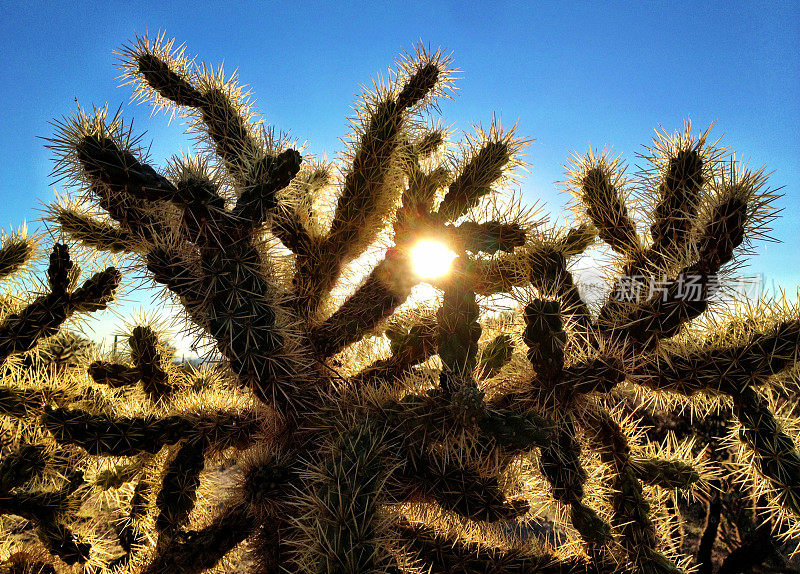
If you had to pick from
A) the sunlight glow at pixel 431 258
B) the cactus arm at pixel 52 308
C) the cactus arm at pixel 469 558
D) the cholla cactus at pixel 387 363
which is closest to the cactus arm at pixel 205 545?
the cholla cactus at pixel 387 363

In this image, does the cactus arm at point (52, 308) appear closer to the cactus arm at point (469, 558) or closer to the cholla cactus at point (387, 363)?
the cholla cactus at point (387, 363)

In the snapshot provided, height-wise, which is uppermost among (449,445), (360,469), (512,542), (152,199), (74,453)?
(152,199)

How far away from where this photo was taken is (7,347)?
73.6 inches

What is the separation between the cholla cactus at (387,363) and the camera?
1.34 metres

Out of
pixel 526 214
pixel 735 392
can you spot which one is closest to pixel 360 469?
pixel 526 214

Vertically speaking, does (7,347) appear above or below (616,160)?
below

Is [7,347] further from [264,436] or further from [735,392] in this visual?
[735,392]

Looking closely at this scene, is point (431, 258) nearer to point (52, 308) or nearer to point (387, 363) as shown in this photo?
point (387, 363)

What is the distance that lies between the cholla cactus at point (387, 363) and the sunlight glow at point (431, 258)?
2.1 inches

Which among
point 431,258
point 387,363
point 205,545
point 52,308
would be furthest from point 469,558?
point 52,308

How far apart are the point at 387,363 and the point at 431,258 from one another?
2.09 ft

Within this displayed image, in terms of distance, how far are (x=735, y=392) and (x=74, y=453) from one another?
284 centimetres

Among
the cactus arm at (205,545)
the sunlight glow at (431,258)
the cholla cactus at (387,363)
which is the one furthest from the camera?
the sunlight glow at (431,258)

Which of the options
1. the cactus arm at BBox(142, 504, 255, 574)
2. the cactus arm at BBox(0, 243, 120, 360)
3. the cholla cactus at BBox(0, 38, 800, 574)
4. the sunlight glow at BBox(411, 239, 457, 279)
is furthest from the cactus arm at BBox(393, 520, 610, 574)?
the cactus arm at BBox(0, 243, 120, 360)
